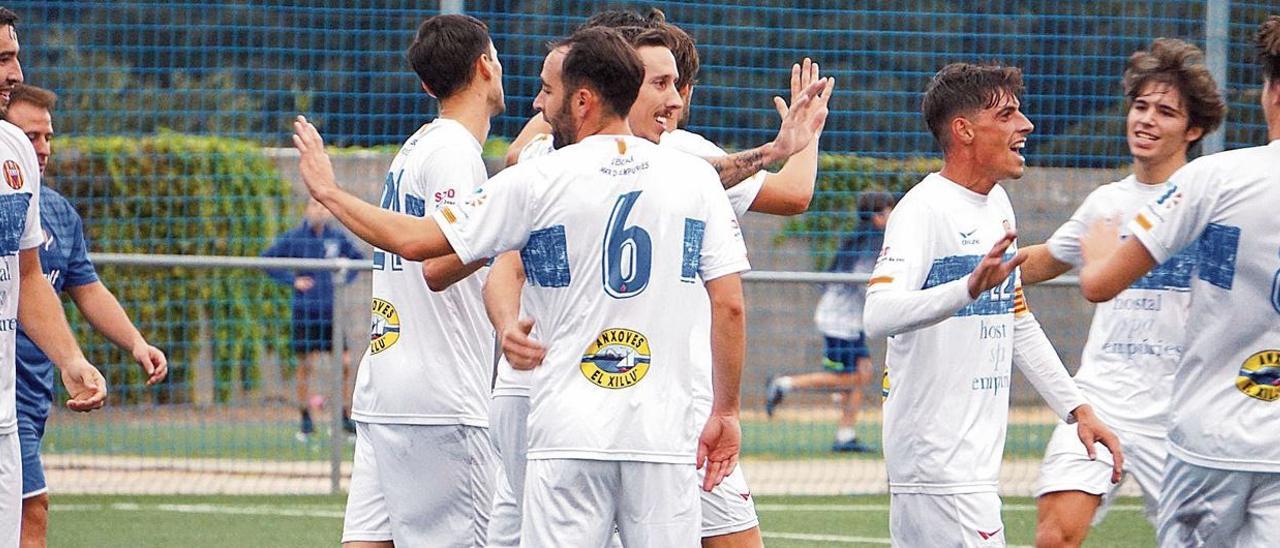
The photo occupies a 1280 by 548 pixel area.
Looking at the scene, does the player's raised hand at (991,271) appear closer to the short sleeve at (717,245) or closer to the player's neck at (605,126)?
the short sleeve at (717,245)

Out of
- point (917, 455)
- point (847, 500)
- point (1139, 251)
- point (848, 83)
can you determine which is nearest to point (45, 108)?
point (917, 455)

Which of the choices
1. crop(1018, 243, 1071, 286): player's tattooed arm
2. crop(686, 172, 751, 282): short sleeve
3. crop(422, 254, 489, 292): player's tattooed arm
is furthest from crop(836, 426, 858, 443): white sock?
crop(686, 172, 751, 282): short sleeve

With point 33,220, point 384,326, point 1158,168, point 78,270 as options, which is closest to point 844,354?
point 1158,168

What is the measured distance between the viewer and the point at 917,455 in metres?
5.19

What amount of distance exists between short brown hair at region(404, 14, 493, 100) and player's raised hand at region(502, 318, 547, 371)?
1.30 metres

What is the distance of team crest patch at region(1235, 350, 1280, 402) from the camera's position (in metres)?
4.33

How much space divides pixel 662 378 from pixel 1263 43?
1.71m

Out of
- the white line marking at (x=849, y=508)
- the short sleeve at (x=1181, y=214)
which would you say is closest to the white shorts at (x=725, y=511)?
the short sleeve at (x=1181, y=214)

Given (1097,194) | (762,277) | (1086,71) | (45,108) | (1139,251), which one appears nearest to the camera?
(1139,251)

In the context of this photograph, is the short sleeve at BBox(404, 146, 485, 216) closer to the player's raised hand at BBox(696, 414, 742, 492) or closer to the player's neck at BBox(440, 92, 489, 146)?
the player's neck at BBox(440, 92, 489, 146)

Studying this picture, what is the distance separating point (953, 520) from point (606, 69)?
1675 millimetres

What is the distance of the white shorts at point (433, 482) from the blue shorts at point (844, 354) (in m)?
7.11

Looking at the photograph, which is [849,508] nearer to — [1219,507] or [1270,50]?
[1219,507]

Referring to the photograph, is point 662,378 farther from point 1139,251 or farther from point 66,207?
point 66,207
